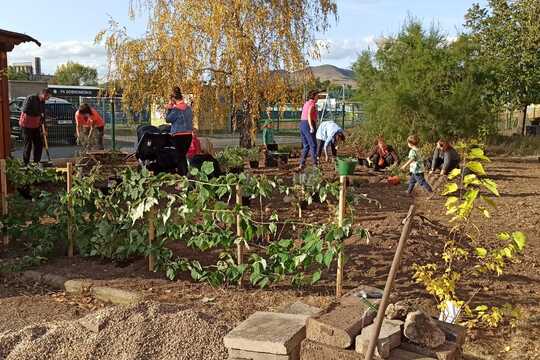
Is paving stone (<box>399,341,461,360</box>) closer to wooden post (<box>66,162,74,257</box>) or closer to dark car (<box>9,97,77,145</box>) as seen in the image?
wooden post (<box>66,162,74,257</box>)

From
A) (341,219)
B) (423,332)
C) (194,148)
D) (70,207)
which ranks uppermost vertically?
(194,148)

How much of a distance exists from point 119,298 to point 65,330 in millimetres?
1170

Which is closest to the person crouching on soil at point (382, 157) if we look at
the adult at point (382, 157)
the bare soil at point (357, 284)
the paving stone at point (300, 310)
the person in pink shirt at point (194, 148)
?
the adult at point (382, 157)

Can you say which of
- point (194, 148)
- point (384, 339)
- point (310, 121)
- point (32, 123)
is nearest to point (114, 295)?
point (384, 339)

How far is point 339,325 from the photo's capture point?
3.33m

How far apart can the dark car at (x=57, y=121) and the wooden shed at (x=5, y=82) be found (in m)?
11.6

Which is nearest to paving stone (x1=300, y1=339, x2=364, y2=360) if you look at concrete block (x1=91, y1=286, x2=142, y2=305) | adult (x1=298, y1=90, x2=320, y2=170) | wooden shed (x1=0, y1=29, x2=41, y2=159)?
concrete block (x1=91, y1=286, x2=142, y2=305)

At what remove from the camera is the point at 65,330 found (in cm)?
404

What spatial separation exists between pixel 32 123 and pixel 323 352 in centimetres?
1001

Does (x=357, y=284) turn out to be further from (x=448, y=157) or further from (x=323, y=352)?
(x=448, y=157)

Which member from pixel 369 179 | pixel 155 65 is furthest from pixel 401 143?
pixel 155 65

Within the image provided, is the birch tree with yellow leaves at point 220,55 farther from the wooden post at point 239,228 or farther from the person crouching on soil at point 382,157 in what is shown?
the wooden post at point 239,228

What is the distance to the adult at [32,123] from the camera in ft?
38.4

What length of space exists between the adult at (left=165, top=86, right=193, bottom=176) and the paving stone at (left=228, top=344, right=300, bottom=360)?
19.0 feet
